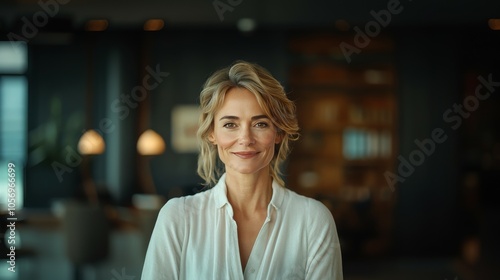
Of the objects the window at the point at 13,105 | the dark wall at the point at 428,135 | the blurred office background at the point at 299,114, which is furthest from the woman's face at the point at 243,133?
the dark wall at the point at 428,135

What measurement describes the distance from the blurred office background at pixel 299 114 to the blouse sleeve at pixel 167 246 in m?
3.14

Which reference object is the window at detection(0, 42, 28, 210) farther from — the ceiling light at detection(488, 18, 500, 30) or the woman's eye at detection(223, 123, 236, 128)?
the ceiling light at detection(488, 18, 500, 30)

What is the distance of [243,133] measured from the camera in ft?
6.06

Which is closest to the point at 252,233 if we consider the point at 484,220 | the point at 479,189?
the point at 484,220

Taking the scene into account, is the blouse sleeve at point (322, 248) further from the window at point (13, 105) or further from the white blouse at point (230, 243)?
the window at point (13, 105)

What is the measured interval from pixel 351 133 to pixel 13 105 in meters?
2.89

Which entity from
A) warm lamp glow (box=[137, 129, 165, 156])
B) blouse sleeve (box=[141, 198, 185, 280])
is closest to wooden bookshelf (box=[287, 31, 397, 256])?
warm lamp glow (box=[137, 129, 165, 156])

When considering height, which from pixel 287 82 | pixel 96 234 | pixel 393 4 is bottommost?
pixel 96 234

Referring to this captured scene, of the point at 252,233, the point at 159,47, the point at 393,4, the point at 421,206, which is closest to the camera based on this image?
the point at 252,233

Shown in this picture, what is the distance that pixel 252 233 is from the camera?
6.29ft

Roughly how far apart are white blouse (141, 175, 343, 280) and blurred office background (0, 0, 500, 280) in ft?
10.3

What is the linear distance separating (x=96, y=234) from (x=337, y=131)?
92.1 inches

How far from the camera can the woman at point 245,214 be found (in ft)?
6.00

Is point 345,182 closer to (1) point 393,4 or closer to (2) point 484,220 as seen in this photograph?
(2) point 484,220
